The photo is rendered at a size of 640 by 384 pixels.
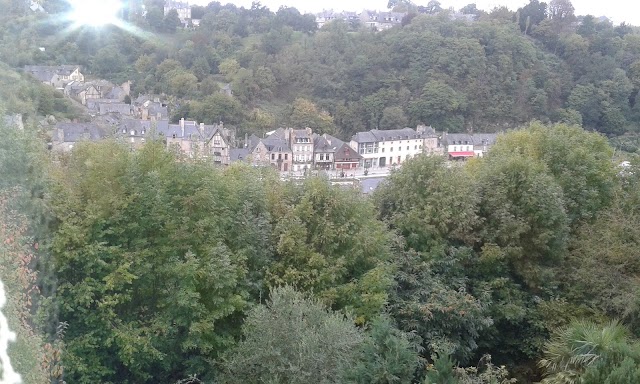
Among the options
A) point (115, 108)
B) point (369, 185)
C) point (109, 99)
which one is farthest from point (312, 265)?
point (109, 99)

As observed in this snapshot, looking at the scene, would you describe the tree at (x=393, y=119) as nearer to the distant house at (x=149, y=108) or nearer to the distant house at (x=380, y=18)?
the distant house at (x=149, y=108)

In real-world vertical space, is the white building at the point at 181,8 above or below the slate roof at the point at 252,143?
above

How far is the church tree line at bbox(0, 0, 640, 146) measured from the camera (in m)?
33.6

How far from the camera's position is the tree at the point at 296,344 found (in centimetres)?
427

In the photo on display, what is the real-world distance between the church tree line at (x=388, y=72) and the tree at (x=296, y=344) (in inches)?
1049

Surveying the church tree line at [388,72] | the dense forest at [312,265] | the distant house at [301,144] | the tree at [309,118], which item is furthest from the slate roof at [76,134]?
the tree at [309,118]

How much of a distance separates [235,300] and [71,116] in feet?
50.2

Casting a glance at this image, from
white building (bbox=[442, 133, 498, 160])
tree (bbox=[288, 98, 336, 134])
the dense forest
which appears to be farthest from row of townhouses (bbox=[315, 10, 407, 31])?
the dense forest

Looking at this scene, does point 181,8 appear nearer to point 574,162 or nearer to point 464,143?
point 464,143

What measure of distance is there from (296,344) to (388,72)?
36.3m

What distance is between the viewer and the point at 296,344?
4336mm

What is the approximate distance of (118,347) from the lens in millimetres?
5359

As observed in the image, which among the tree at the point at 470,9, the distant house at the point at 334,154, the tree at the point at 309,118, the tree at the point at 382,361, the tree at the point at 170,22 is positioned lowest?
the tree at the point at 382,361

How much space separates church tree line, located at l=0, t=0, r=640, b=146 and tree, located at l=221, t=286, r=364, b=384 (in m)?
26.6
